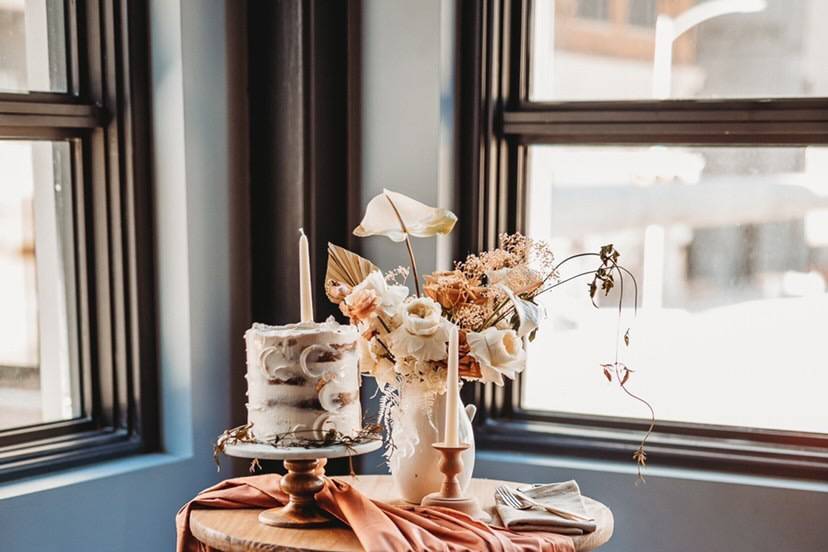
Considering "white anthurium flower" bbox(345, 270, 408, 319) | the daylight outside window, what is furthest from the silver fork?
the daylight outside window

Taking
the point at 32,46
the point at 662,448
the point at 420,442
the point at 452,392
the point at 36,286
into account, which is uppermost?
the point at 32,46

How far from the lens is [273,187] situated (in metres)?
2.37

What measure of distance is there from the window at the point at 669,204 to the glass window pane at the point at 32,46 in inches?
36.4

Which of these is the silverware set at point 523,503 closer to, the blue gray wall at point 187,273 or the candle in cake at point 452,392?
the candle in cake at point 452,392

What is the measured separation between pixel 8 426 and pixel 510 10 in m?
1.49

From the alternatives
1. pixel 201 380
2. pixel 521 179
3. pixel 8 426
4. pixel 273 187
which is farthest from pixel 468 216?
pixel 8 426

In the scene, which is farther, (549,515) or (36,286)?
(36,286)

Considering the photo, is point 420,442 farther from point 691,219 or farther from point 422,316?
point 691,219

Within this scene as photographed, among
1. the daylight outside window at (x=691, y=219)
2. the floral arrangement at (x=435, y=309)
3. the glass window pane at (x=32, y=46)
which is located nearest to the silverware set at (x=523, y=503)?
the floral arrangement at (x=435, y=309)

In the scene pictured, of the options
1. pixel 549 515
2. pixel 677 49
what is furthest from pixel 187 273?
pixel 677 49

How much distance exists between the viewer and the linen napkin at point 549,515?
5.50 ft

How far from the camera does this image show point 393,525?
1.58m

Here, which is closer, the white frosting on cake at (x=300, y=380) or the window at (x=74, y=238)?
the white frosting on cake at (x=300, y=380)

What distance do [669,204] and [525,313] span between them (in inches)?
29.7
